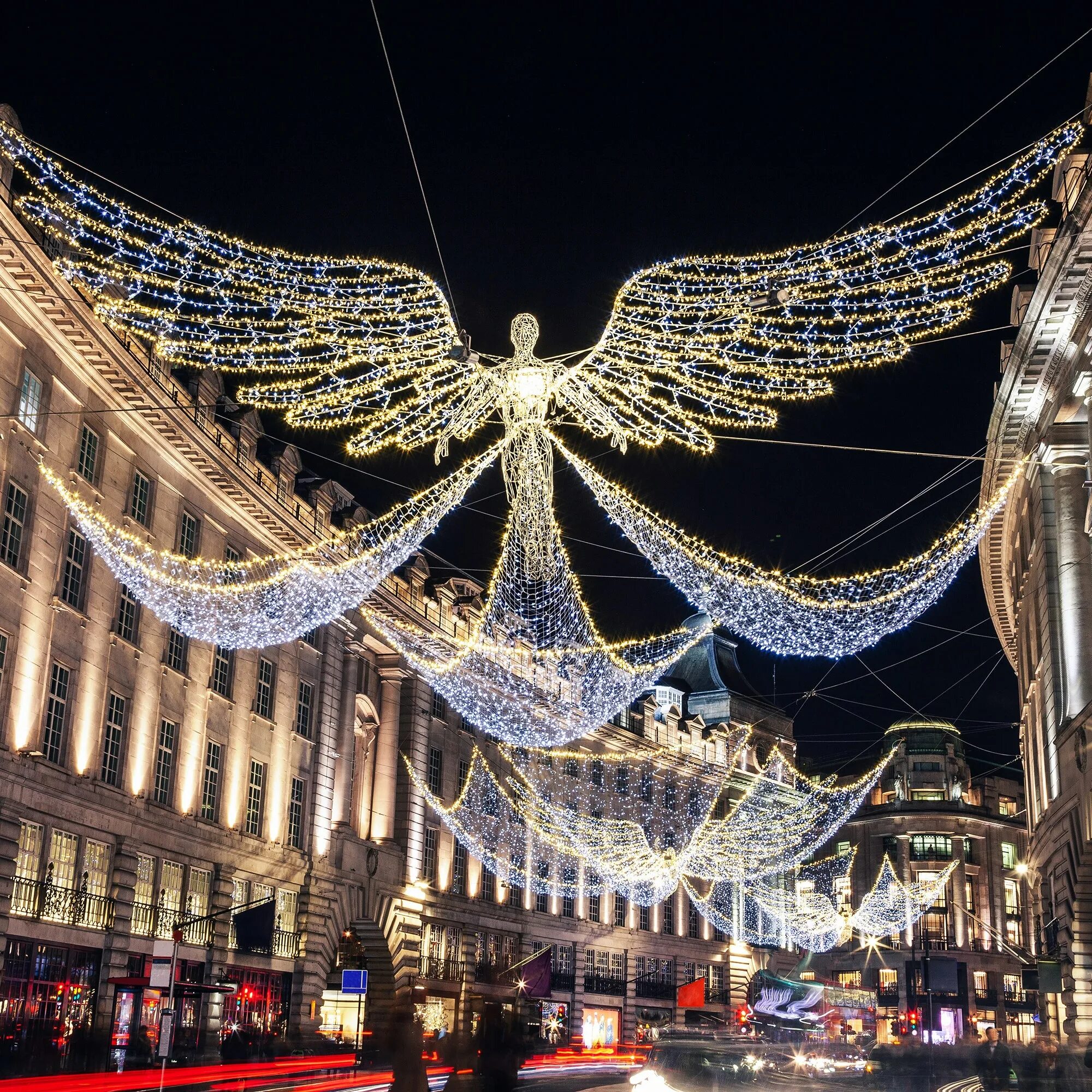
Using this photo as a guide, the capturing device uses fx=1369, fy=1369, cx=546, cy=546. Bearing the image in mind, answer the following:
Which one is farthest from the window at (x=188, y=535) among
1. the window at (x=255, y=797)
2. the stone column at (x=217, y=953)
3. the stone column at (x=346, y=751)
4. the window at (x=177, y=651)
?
the stone column at (x=346, y=751)

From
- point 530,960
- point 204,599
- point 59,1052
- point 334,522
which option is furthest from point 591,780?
point 59,1052

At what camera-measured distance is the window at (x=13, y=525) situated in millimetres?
28094

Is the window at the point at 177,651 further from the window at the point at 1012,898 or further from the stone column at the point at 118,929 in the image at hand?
the window at the point at 1012,898

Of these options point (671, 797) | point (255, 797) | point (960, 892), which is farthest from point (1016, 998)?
point (255, 797)

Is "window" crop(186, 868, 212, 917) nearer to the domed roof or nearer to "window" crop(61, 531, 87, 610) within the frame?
"window" crop(61, 531, 87, 610)

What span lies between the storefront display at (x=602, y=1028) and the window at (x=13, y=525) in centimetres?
4010

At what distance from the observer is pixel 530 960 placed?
5347cm

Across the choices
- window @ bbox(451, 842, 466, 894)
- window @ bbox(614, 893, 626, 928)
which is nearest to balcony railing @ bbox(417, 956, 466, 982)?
window @ bbox(451, 842, 466, 894)

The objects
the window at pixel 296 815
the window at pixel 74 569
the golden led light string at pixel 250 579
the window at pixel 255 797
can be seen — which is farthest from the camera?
the window at pixel 296 815

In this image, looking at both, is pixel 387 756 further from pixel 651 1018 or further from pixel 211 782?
pixel 651 1018

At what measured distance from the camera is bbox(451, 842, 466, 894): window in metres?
52.2

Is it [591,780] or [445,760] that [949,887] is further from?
[445,760]

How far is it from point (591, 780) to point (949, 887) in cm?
4440

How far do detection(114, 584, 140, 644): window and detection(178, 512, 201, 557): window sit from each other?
2.62 metres
